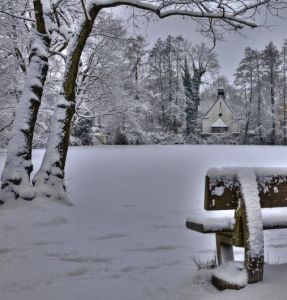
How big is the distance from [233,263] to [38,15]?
725 cm

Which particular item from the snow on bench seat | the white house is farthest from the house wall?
the snow on bench seat

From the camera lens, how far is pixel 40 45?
9195mm

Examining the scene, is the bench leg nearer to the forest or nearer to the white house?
the forest

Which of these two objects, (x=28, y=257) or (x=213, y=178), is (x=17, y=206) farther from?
(x=213, y=178)

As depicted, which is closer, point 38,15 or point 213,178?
point 213,178

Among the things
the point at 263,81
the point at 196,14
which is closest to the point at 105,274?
the point at 196,14

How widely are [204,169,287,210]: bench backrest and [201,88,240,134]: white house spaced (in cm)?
6279

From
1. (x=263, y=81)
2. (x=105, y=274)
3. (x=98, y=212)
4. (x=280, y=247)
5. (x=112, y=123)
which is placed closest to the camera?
(x=105, y=274)

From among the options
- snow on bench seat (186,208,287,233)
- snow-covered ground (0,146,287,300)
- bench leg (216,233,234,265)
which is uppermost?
snow on bench seat (186,208,287,233)

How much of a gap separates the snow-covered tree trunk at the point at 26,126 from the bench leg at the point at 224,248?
4905 millimetres

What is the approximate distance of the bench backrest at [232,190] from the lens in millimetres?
3631

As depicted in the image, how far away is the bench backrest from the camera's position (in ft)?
11.9

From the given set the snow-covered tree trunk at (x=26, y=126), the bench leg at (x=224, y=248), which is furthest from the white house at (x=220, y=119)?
the bench leg at (x=224, y=248)

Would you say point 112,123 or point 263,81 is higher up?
point 263,81
